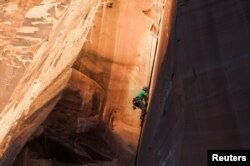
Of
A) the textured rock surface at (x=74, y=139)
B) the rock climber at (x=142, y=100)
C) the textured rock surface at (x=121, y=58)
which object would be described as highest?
→ the textured rock surface at (x=121, y=58)

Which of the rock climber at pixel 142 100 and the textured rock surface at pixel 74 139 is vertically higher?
the rock climber at pixel 142 100

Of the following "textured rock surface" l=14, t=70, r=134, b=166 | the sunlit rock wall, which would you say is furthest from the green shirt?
the sunlit rock wall

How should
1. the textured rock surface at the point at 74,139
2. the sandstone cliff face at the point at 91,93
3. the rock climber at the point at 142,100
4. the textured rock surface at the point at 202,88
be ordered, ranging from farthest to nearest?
1. the rock climber at the point at 142,100
2. the sandstone cliff face at the point at 91,93
3. the textured rock surface at the point at 74,139
4. the textured rock surface at the point at 202,88

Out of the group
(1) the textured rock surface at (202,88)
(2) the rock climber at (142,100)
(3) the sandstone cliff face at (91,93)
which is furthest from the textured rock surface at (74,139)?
(1) the textured rock surface at (202,88)

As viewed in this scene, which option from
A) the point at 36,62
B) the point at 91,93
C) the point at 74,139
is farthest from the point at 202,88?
the point at 36,62

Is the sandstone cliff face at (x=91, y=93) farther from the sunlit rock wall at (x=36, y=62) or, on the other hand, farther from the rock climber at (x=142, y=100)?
the rock climber at (x=142, y=100)

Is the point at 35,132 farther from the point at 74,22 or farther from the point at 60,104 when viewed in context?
the point at 74,22

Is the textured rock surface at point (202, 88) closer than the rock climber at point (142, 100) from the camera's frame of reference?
Yes

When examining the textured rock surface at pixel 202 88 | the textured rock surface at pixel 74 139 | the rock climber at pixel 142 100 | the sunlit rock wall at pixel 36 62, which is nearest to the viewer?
the textured rock surface at pixel 202 88
